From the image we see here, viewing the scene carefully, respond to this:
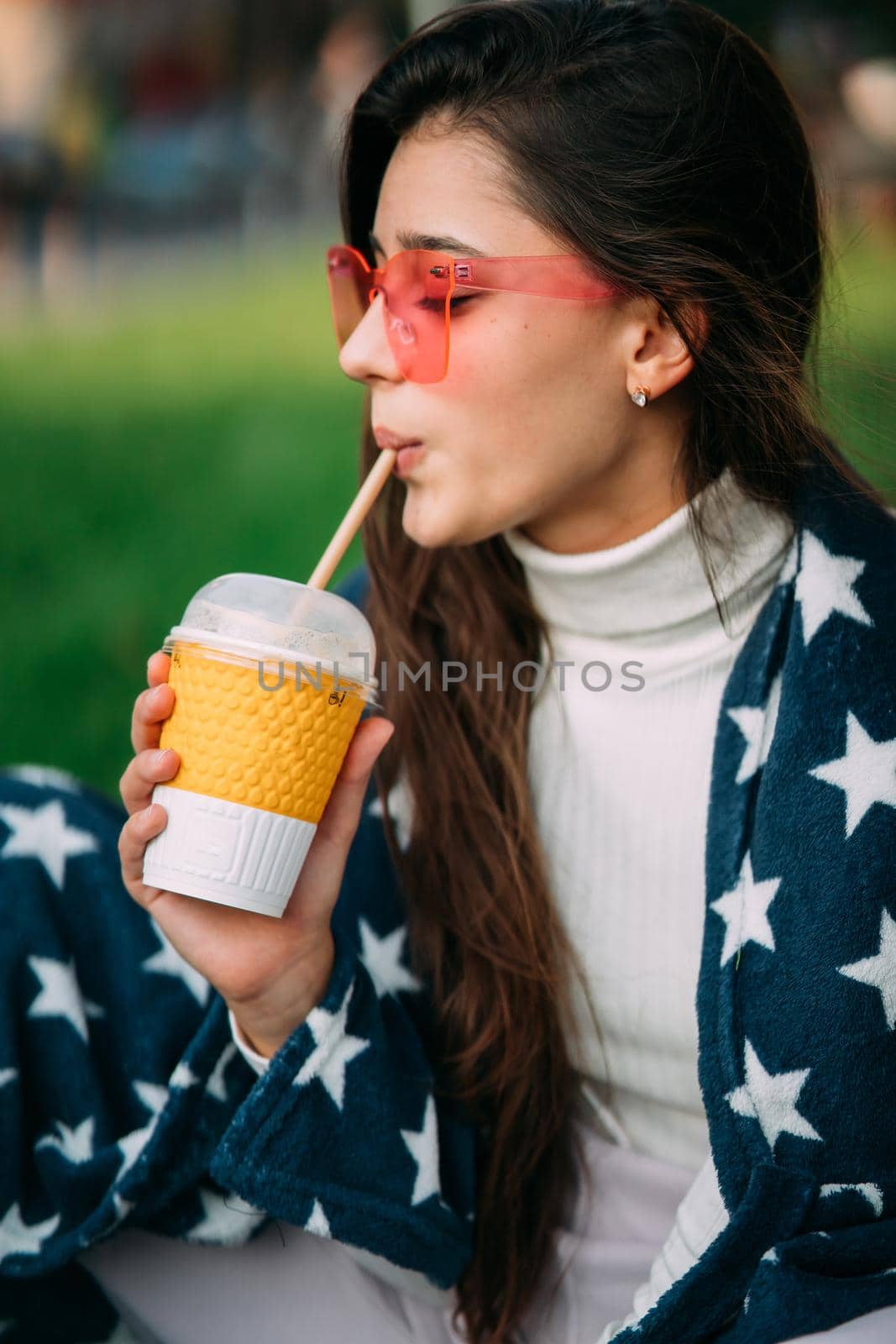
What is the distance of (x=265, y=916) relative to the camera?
1.53m

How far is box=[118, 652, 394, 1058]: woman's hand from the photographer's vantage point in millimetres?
1444

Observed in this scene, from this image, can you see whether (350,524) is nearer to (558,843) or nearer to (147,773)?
(147,773)

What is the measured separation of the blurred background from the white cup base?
190 cm

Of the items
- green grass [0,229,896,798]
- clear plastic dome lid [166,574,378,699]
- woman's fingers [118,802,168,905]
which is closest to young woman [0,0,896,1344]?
woman's fingers [118,802,168,905]

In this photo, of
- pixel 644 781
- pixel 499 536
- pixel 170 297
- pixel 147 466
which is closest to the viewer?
pixel 644 781

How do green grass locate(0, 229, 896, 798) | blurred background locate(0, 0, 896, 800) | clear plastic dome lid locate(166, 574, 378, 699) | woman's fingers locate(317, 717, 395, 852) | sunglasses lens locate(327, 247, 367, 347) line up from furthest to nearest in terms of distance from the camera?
blurred background locate(0, 0, 896, 800), green grass locate(0, 229, 896, 798), sunglasses lens locate(327, 247, 367, 347), woman's fingers locate(317, 717, 395, 852), clear plastic dome lid locate(166, 574, 378, 699)

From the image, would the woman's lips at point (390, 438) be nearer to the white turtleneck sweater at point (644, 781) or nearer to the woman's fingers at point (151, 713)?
the white turtleneck sweater at point (644, 781)

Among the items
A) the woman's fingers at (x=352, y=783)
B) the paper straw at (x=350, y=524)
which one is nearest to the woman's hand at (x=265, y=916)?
the woman's fingers at (x=352, y=783)

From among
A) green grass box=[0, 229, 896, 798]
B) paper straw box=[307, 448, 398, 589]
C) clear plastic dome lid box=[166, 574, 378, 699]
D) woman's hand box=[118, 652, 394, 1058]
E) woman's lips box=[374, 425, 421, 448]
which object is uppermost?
woman's lips box=[374, 425, 421, 448]

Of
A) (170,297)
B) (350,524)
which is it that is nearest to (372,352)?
(350,524)

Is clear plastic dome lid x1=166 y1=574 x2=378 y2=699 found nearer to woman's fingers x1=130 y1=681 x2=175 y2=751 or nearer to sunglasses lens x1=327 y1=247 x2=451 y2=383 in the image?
woman's fingers x1=130 y1=681 x2=175 y2=751

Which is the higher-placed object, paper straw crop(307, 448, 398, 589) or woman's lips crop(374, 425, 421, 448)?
woman's lips crop(374, 425, 421, 448)

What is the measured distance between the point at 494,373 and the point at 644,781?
0.56 meters

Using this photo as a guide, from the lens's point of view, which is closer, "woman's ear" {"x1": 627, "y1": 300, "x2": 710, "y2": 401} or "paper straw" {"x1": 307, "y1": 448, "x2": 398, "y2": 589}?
"paper straw" {"x1": 307, "y1": 448, "x2": 398, "y2": 589}
